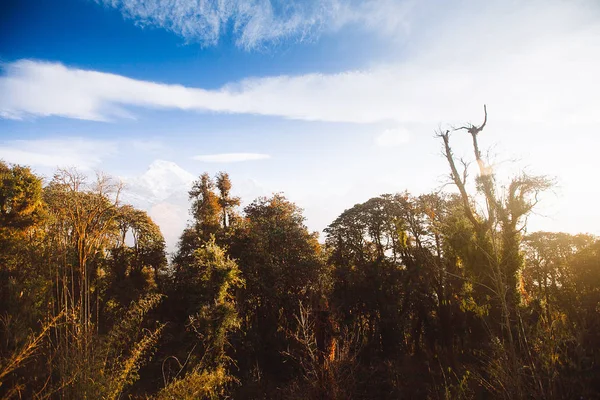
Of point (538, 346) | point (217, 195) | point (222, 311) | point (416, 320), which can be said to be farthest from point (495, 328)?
point (217, 195)

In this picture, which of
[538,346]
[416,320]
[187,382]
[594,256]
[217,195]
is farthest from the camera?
[217,195]

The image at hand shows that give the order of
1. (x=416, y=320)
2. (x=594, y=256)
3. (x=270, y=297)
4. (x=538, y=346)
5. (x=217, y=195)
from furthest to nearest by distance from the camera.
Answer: (x=217, y=195), (x=270, y=297), (x=416, y=320), (x=594, y=256), (x=538, y=346)

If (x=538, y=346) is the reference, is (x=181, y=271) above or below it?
above

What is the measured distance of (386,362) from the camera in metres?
15.7

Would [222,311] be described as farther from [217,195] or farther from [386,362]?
[217,195]

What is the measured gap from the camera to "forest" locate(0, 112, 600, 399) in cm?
1100

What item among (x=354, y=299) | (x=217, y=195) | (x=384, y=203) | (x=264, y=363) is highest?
(x=217, y=195)

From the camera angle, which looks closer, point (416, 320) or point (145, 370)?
point (145, 370)

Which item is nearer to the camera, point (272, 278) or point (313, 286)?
point (313, 286)

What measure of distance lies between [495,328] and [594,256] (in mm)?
7800

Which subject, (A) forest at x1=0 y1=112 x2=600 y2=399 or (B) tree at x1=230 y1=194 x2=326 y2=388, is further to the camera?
(B) tree at x1=230 y1=194 x2=326 y2=388

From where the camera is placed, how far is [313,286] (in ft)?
55.1

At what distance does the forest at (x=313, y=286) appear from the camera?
11000 mm

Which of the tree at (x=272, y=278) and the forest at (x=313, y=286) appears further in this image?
the tree at (x=272, y=278)
